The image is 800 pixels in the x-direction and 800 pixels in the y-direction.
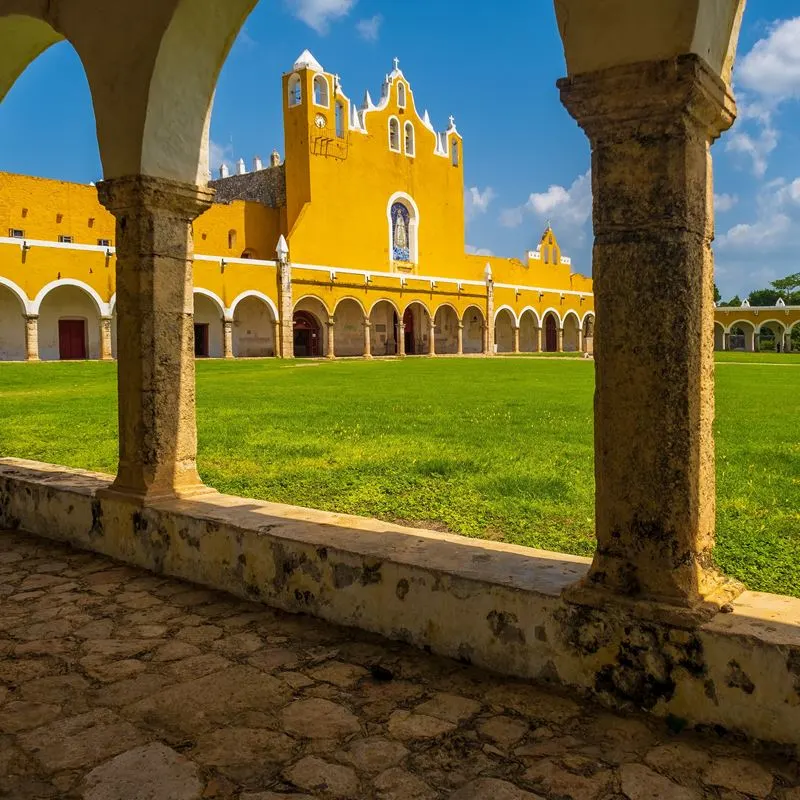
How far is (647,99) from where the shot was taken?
2.29 metres

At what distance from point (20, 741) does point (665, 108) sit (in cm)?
264

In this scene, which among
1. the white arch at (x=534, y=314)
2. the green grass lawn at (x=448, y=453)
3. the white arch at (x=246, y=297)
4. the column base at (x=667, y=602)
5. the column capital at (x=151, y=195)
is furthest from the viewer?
the white arch at (x=534, y=314)

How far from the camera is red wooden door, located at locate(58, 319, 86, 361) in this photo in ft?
92.4

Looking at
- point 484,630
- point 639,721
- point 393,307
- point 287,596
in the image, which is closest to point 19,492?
point 287,596

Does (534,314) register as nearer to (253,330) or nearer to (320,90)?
(320,90)

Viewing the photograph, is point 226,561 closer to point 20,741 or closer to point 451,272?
point 20,741

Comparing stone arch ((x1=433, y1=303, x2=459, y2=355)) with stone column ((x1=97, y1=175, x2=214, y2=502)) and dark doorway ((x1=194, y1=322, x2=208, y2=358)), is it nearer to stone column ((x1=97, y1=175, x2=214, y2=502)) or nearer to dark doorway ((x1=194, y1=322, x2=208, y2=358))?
dark doorway ((x1=194, y1=322, x2=208, y2=358))

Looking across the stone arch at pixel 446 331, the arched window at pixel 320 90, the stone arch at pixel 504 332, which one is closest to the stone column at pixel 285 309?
the arched window at pixel 320 90

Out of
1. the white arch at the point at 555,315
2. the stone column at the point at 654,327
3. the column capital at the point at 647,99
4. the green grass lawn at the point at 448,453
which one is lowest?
the green grass lawn at the point at 448,453

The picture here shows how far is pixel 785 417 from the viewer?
1002 cm

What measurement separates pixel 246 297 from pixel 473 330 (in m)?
14.8

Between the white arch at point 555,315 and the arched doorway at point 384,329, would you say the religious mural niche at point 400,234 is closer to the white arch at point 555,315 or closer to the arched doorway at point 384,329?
the arched doorway at point 384,329

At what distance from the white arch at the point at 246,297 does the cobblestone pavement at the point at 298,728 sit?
26968 mm

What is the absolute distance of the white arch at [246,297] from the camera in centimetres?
2940
